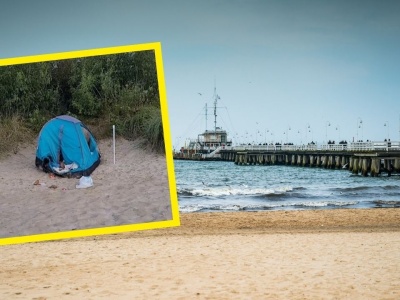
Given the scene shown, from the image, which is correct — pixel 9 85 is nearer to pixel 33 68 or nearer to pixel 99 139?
pixel 33 68

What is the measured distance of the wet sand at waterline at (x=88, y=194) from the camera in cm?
852

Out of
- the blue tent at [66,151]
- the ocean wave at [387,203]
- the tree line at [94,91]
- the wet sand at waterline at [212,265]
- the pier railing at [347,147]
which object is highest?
the tree line at [94,91]

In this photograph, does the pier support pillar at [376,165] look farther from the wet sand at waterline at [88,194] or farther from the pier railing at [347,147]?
the wet sand at waterline at [88,194]

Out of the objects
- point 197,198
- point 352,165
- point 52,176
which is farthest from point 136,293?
point 352,165

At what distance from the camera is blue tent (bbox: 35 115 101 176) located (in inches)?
342

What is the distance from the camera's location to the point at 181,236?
36.8ft

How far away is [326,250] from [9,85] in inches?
235

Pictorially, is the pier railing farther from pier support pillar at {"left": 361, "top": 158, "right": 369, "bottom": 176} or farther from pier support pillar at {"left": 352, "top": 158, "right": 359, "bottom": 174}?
pier support pillar at {"left": 361, "top": 158, "right": 369, "bottom": 176}

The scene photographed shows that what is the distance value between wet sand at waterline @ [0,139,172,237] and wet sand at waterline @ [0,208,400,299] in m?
0.59

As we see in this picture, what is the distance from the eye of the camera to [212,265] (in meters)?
7.80

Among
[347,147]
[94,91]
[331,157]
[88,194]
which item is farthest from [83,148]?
[331,157]

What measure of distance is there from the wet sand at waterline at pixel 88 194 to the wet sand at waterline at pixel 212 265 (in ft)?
1.94

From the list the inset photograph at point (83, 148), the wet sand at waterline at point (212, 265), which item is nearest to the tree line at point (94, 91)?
the inset photograph at point (83, 148)

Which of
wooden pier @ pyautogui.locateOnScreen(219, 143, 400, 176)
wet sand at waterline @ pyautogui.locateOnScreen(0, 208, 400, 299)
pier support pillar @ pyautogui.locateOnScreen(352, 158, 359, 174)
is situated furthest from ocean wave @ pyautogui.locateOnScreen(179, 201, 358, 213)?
pier support pillar @ pyautogui.locateOnScreen(352, 158, 359, 174)
